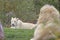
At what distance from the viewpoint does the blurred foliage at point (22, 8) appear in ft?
50.5

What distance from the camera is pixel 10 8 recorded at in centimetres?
1620

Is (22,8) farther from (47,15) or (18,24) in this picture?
(47,15)

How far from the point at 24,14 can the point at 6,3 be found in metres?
1.26

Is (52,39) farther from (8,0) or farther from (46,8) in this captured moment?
(8,0)

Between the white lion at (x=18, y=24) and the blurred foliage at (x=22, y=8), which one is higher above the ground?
the blurred foliage at (x=22, y=8)

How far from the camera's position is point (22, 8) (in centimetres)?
1572

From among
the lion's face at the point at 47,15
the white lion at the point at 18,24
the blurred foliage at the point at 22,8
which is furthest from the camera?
the blurred foliage at the point at 22,8

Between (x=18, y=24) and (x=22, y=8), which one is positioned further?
(x=22, y=8)

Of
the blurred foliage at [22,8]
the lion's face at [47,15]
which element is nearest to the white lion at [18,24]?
the blurred foliage at [22,8]

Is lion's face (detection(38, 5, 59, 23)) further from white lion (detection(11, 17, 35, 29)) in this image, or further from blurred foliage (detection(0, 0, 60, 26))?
blurred foliage (detection(0, 0, 60, 26))

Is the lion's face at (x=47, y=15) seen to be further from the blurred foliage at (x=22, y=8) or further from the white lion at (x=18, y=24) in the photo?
the blurred foliage at (x=22, y=8)

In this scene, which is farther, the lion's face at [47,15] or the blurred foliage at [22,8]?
the blurred foliage at [22,8]

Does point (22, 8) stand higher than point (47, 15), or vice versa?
point (22, 8)

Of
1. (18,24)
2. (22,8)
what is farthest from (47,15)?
(22,8)
